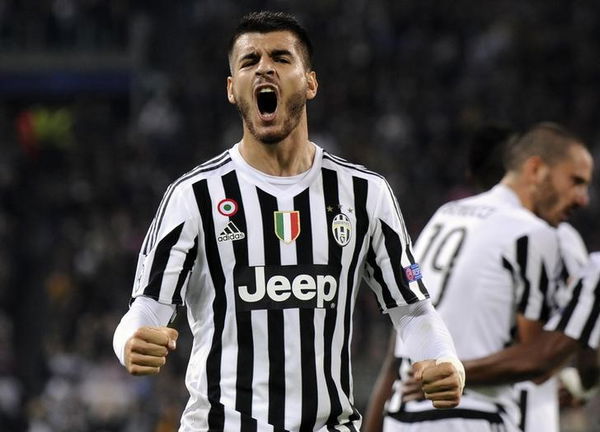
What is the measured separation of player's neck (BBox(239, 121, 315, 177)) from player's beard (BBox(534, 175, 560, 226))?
72.2 inches

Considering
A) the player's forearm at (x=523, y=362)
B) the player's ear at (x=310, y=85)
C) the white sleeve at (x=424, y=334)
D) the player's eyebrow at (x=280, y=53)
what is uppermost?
the player's eyebrow at (x=280, y=53)

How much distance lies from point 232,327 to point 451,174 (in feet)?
39.8

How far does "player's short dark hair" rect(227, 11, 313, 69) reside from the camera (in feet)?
11.0

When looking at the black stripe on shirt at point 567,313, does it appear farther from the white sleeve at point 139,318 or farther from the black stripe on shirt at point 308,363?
the white sleeve at point 139,318

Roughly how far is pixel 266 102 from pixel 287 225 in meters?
0.35

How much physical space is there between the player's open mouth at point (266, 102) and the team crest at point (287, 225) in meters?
0.28

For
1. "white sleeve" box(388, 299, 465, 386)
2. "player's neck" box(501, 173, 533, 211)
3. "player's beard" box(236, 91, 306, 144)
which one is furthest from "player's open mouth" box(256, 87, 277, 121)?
"player's neck" box(501, 173, 533, 211)

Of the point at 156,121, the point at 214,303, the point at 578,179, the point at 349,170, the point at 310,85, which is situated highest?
the point at 156,121

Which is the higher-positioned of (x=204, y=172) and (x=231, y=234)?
(x=204, y=172)

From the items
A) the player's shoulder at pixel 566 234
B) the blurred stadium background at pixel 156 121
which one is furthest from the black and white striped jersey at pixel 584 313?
the blurred stadium background at pixel 156 121

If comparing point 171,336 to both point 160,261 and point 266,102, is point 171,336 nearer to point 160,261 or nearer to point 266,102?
point 160,261

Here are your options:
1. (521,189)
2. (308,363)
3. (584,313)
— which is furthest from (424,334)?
(521,189)

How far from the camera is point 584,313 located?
15.0ft

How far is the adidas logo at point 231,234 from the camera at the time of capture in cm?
330
